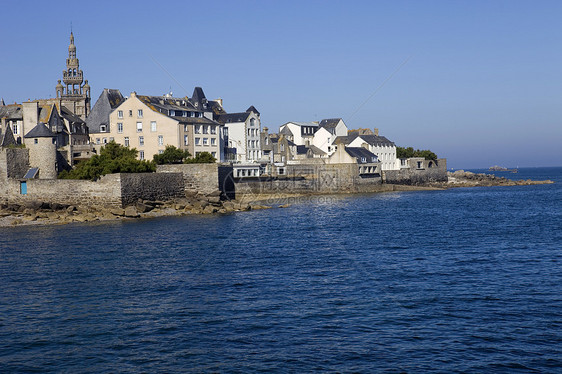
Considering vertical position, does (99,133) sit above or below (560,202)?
above

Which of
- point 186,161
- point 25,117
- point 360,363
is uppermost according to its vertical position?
point 25,117

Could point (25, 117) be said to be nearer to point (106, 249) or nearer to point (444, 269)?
point (106, 249)

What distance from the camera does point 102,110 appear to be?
287 ft

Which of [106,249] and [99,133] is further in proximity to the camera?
[99,133]

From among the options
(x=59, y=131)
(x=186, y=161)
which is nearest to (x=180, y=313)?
(x=186, y=161)

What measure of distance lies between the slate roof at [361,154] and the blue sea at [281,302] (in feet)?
187

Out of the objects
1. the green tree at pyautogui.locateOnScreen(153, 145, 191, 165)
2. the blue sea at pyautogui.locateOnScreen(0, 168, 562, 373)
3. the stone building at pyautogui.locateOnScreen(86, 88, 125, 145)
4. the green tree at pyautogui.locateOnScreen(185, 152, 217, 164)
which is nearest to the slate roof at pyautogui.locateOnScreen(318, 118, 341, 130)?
the stone building at pyautogui.locateOnScreen(86, 88, 125, 145)

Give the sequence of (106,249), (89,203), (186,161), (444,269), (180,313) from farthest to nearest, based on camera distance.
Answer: (186,161), (89,203), (106,249), (444,269), (180,313)

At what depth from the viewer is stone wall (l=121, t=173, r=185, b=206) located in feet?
192

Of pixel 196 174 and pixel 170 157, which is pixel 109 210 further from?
pixel 170 157

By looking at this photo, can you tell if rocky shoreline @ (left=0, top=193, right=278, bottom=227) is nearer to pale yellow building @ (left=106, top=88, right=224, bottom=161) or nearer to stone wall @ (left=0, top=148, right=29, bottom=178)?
stone wall @ (left=0, top=148, right=29, bottom=178)

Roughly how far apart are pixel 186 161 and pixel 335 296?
50478 millimetres

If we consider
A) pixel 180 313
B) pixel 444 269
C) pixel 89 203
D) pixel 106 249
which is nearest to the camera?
pixel 180 313

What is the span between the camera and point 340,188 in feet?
325
